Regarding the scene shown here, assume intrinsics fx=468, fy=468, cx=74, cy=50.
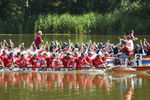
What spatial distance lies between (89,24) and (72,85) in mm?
32336

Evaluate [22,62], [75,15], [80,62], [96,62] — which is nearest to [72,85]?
[80,62]

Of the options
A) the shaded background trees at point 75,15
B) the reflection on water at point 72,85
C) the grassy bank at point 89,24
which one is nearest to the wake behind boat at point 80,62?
the reflection on water at point 72,85

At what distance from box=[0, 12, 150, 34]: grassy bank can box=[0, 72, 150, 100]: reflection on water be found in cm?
2781

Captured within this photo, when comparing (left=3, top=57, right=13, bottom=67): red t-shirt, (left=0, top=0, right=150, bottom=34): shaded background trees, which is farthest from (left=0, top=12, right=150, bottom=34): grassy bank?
(left=3, top=57, right=13, bottom=67): red t-shirt

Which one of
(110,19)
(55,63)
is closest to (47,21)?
(110,19)

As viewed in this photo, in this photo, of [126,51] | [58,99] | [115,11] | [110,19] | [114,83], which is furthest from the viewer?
[115,11]

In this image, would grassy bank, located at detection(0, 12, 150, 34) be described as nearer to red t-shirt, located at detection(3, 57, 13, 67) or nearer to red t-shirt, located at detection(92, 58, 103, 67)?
red t-shirt, located at detection(92, 58, 103, 67)

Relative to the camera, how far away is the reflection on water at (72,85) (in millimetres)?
16281

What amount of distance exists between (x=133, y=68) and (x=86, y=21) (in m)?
29.2

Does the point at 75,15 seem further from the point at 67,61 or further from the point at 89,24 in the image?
the point at 67,61

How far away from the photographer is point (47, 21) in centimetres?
5150

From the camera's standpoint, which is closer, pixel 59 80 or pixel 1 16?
pixel 59 80

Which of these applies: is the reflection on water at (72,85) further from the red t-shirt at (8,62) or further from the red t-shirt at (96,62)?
the red t-shirt at (96,62)

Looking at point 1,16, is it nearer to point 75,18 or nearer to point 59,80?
point 75,18
